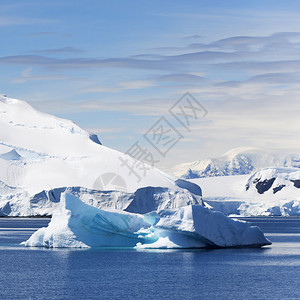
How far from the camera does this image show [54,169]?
143875mm

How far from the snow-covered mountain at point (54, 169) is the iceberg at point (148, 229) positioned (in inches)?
2634

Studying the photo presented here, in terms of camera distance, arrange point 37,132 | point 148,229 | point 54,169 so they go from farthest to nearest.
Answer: point 37,132 < point 54,169 < point 148,229

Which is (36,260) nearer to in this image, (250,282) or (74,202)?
(74,202)

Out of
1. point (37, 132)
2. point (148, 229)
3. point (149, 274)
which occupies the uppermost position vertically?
point (37, 132)

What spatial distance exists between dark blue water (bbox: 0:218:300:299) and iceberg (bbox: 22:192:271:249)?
43.4 inches

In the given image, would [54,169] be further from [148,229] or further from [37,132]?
[148,229]

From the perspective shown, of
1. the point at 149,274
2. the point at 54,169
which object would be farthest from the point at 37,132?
the point at 149,274

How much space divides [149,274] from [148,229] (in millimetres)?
13273

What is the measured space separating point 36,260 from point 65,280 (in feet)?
30.7

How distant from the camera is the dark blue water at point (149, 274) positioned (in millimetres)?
29531

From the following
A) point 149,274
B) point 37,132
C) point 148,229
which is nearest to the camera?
point 149,274

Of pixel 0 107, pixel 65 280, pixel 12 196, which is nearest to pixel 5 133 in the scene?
pixel 0 107

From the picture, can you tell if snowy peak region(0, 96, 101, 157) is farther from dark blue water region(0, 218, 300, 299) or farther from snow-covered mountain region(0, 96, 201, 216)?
dark blue water region(0, 218, 300, 299)

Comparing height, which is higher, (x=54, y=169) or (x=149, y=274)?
(x=54, y=169)
